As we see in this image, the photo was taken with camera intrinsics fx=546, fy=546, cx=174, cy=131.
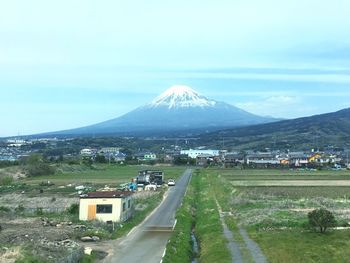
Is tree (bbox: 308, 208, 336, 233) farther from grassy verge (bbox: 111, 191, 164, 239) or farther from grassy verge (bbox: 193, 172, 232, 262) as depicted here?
grassy verge (bbox: 111, 191, 164, 239)

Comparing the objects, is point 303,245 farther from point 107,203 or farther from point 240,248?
point 107,203

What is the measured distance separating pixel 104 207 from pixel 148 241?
703 centimetres

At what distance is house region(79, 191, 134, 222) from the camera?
32938mm

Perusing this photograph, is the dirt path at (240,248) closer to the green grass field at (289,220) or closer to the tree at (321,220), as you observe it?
the green grass field at (289,220)

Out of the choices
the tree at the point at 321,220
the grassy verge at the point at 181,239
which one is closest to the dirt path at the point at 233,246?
the grassy verge at the point at 181,239

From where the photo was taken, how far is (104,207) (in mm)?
33406

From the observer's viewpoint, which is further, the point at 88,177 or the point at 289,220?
the point at 88,177

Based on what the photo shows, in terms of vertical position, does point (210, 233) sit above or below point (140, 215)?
above

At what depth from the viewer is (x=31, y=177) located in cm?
8575

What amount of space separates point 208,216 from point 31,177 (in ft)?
183

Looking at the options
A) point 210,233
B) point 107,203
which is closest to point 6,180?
point 107,203

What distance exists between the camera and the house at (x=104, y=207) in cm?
3294

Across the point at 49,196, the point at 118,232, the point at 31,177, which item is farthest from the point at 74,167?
the point at 118,232

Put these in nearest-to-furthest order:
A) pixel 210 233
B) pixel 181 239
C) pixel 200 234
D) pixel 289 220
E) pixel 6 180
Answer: pixel 181 239 < pixel 210 233 < pixel 200 234 < pixel 289 220 < pixel 6 180
